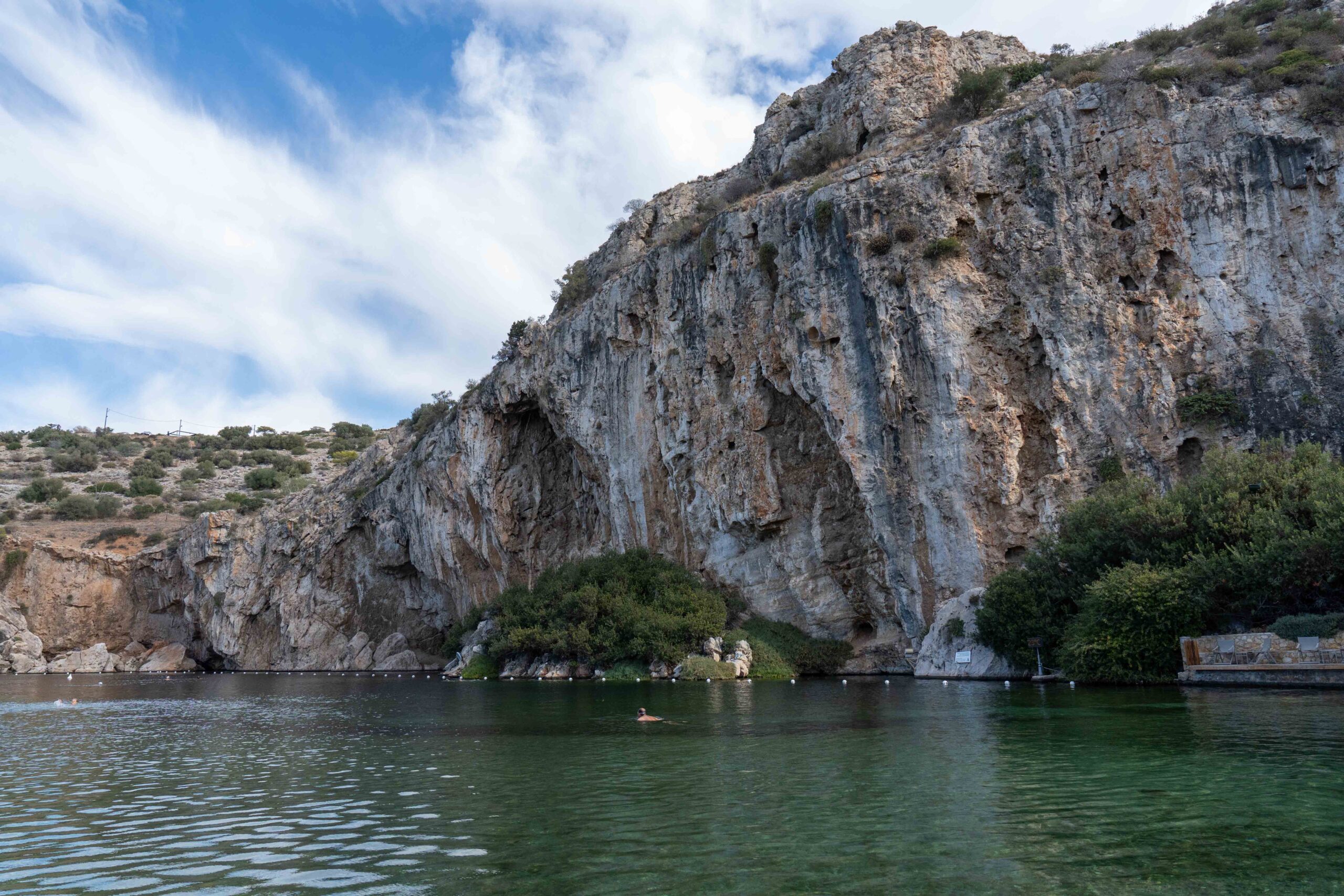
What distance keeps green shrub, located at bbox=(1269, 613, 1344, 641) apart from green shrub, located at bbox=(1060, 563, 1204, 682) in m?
2.00

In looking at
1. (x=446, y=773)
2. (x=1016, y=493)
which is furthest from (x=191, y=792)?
(x=1016, y=493)

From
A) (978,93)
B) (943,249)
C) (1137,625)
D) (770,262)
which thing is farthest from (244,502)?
(1137,625)

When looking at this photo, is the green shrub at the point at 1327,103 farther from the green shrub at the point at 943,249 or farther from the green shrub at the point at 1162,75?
the green shrub at the point at 943,249

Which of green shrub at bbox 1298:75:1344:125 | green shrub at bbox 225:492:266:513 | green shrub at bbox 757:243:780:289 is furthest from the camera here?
green shrub at bbox 225:492:266:513

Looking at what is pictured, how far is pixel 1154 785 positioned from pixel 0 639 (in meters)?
77.4

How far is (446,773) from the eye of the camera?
1368cm

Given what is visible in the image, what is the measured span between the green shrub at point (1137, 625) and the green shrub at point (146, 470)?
301 feet

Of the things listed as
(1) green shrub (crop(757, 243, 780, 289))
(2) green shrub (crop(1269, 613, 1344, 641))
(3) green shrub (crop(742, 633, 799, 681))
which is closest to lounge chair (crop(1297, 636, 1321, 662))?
(2) green shrub (crop(1269, 613, 1344, 641))

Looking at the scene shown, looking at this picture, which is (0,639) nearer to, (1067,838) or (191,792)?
(191,792)

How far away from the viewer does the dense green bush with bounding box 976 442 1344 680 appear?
929 inches

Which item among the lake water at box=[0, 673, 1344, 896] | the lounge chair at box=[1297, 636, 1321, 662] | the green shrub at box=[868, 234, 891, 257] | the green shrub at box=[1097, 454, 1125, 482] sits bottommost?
the lake water at box=[0, 673, 1344, 896]

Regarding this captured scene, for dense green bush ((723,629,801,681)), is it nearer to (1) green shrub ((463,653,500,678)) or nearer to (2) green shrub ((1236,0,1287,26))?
(1) green shrub ((463,653,500,678))

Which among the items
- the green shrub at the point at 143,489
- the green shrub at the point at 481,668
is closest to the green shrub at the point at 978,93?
the green shrub at the point at 481,668

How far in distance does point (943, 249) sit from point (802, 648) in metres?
19.1
